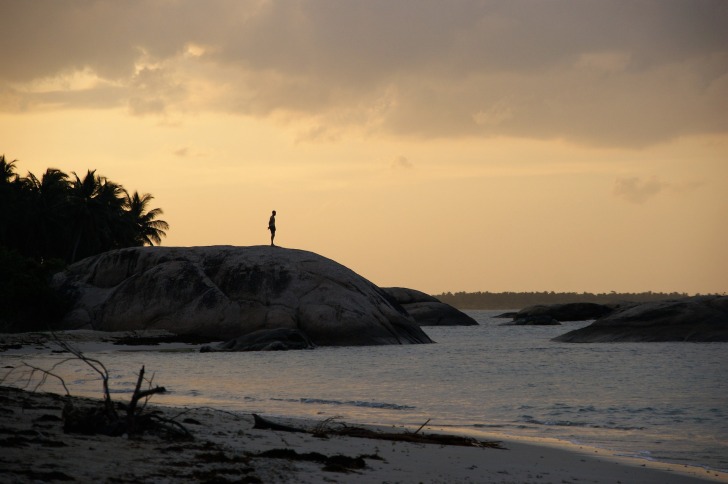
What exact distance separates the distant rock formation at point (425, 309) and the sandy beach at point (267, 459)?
231 ft

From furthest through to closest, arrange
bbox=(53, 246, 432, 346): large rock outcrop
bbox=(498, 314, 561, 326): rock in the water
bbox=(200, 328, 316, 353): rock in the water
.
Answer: bbox=(498, 314, 561, 326): rock in the water → bbox=(53, 246, 432, 346): large rock outcrop → bbox=(200, 328, 316, 353): rock in the water

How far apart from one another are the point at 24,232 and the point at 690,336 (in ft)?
168

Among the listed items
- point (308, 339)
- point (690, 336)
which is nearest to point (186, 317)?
point (308, 339)

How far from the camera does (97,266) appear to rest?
4772 centimetres

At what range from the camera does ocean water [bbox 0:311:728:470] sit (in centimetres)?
1792

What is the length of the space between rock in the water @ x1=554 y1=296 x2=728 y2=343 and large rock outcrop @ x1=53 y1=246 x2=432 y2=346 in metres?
10.7

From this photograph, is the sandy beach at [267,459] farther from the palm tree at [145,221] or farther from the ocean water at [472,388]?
the palm tree at [145,221]

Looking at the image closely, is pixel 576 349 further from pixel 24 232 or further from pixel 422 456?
pixel 24 232

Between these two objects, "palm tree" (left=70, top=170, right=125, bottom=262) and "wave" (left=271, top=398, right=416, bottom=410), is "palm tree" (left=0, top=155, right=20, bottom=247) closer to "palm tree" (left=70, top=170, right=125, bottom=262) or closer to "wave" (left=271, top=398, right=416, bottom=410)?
"palm tree" (left=70, top=170, right=125, bottom=262)

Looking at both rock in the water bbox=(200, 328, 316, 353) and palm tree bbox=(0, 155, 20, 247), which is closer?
rock in the water bbox=(200, 328, 316, 353)

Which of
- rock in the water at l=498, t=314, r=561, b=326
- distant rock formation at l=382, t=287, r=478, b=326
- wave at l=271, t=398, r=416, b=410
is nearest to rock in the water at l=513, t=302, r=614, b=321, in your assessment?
rock in the water at l=498, t=314, r=561, b=326

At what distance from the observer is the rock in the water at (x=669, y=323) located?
142 feet

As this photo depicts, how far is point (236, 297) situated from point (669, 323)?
74.1ft

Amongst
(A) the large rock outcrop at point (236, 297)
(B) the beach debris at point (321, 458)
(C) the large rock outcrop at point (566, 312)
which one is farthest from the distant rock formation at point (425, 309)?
(B) the beach debris at point (321, 458)
